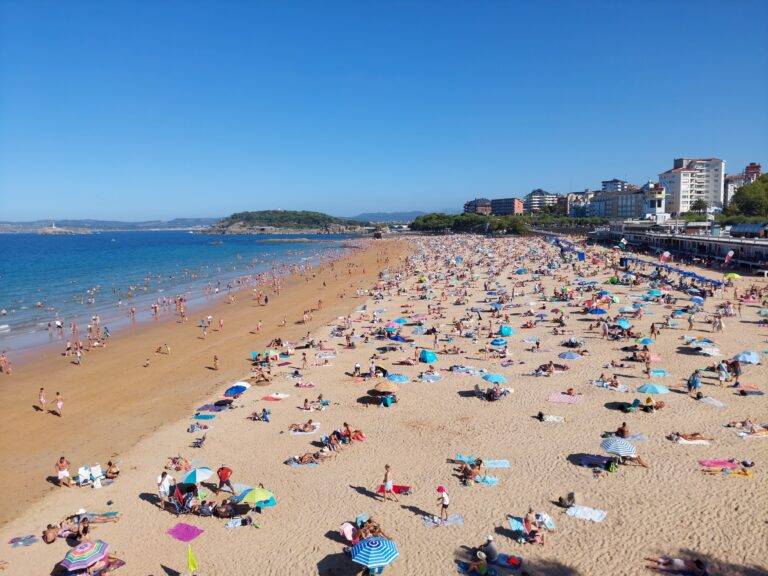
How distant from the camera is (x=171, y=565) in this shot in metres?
8.38

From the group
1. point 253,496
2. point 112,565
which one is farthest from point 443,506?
point 112,565

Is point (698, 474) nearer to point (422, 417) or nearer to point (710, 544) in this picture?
point (710, 544)

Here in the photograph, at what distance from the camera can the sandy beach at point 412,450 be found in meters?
8.50

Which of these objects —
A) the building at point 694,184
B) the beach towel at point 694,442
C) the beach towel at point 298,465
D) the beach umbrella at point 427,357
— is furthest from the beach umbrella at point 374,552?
the building at point 694,184

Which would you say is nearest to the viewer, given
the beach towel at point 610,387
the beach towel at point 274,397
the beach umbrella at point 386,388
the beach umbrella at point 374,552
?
the beach umbrella at point 374,552

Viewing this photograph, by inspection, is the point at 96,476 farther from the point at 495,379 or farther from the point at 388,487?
the point at 495,379

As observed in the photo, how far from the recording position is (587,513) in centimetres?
915

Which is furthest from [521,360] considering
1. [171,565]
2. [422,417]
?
[171,565]

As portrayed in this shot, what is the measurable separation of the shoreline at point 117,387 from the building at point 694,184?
319 feet

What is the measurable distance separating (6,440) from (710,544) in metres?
16.1

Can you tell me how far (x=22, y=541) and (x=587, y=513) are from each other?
10044 millimetres

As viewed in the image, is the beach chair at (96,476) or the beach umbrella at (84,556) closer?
the beach umbrella at (84,556)

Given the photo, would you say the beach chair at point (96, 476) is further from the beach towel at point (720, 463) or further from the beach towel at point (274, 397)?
the beach towel at point (720, 463)

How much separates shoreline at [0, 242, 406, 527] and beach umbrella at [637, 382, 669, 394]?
1309cm
